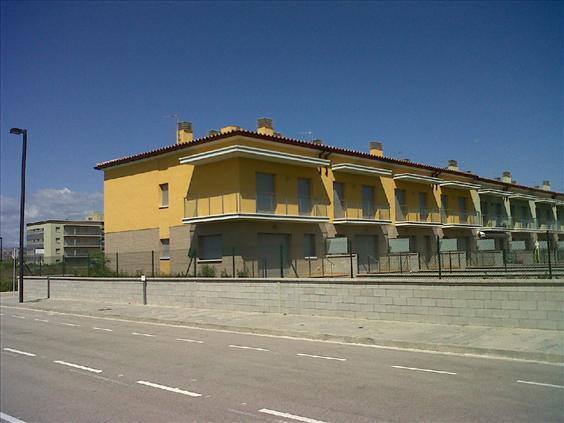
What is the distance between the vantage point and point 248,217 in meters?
29.6

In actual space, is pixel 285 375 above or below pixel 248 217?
below

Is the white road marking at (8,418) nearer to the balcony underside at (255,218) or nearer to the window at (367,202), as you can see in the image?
the balcony underside at (255,218)

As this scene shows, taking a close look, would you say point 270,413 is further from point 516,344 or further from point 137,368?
point 516,344

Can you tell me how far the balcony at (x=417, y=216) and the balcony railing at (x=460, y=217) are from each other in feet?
4.18

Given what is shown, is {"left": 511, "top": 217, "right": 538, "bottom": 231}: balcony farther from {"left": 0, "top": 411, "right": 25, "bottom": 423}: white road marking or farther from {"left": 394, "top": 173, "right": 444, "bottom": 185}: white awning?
{"left": 0, "top": 411, "right": 25, "bottom": 423}: white road marking

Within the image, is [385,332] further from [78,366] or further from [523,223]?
[523,223]

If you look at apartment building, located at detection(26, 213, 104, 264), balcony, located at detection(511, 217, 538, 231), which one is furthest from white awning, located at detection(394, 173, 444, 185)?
apartment building, located at detection(26, 213, 104, 264)

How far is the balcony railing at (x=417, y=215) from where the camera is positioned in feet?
135

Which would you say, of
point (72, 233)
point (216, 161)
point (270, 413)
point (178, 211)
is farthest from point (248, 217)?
point (72, 233)

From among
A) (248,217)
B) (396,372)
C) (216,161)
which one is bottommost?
(396,372)

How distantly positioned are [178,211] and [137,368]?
23.6 metres

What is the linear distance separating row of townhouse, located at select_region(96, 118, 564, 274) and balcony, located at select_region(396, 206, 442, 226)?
0.10 meters

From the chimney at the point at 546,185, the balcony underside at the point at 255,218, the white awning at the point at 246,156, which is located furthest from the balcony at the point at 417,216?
the chimney at the point at 546,185

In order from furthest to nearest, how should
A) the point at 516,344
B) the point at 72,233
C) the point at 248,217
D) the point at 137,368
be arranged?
the point at 72,233
the point at 248,217
the point at 516,344
the point at 137,368
